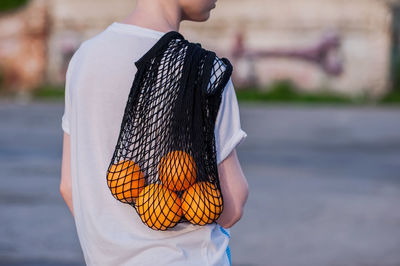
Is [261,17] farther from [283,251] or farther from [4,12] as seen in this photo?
[283,251]

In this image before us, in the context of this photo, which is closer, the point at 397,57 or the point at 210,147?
the point at 210,147

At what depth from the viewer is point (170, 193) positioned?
1.83 metres

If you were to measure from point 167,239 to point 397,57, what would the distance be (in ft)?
89.0

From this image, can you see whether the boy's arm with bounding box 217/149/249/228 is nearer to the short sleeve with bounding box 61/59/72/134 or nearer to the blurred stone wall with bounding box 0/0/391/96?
the short sleeve with bounding box 61/59/72/134

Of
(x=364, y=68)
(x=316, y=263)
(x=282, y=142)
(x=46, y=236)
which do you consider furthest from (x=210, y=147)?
(x=364, y=68)

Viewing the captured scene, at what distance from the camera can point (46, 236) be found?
7227 mm

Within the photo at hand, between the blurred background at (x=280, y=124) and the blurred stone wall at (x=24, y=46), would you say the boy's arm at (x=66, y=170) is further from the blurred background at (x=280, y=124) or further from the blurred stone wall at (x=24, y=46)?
the blurred stone wall at (x=24, y=46)

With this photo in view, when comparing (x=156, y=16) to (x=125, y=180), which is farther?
(x=156, y=16)

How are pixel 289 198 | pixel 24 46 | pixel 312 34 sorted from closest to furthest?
1. pixel 289 198
2. pixel 312 34
3. pixel 24 46

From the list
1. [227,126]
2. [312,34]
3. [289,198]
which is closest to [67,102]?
[227,126]

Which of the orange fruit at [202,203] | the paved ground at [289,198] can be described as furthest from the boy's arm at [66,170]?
the paved ground at [289,198]

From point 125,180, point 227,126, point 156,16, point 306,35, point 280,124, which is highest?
point 156,16

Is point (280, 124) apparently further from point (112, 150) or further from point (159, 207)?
point (159, 207)

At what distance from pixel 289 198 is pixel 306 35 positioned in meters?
19.5
